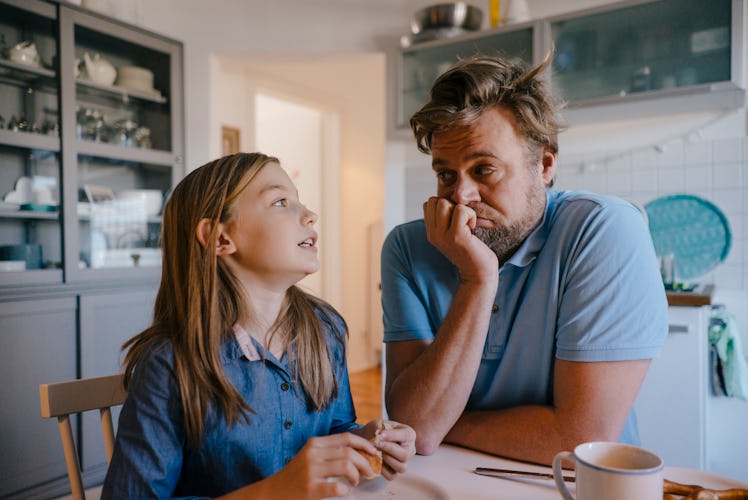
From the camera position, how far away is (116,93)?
308cm

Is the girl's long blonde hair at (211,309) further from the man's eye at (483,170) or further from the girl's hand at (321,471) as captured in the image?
the man's eye at (483,170)

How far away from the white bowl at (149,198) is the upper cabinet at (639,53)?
77.1 inches

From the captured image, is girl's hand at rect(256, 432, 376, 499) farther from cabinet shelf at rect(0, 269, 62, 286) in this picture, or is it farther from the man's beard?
cabinet shelf at rect(0, 269, 62, 286)

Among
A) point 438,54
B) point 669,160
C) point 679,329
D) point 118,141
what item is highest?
point 438,54

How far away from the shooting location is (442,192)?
119 centimetres

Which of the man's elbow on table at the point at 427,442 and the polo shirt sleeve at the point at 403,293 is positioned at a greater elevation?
the polo shirt sleeve at the point at 403,293

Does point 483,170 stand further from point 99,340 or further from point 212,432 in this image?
point 99,340

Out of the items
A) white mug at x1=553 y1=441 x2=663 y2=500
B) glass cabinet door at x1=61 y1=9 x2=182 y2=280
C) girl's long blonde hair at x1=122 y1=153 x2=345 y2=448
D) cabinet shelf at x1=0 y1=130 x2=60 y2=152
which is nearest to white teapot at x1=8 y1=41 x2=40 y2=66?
glass cabinet door at x1=61 y1=9 x2=182 y2=280

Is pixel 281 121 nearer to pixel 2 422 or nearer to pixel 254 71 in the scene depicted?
pixel 254 71

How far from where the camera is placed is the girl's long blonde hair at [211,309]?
915mm

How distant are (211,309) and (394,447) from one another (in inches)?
15.6

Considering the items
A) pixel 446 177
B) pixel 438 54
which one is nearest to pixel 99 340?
pixel 446 177

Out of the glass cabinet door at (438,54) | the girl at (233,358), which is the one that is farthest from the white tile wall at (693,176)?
the girl at (233,358)

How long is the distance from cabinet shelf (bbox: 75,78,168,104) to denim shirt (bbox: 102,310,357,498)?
2451 mm
